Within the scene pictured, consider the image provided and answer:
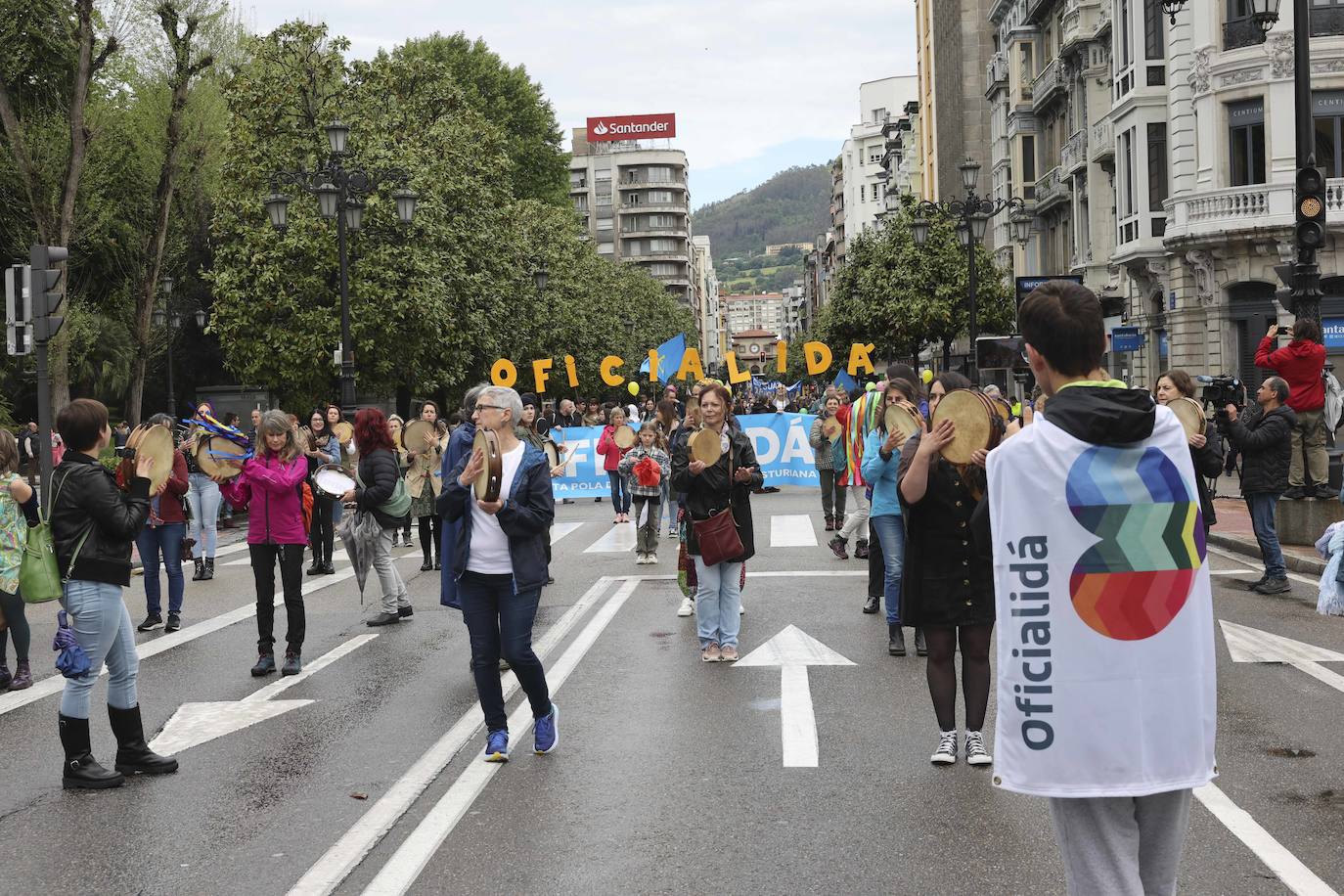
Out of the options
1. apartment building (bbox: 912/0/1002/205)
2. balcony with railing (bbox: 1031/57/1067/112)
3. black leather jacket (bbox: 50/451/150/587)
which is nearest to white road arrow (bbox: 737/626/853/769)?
black leather jacket (bbox: 50/451/150/587)

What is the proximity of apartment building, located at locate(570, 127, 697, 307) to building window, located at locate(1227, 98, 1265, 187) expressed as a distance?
120 m

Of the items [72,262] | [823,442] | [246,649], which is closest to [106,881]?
[246,649]

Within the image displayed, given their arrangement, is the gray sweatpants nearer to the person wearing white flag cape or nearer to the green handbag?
the person wearing white flag cape

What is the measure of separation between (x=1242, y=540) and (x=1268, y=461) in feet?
12.8

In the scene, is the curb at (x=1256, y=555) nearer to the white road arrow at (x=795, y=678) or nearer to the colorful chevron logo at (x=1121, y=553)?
the white road arrow at (x=795, y=678)

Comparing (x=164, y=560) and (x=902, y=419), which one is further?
(x=164, y=560)

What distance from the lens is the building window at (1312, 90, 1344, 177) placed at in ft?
98.6

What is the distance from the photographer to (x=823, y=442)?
17.9 meters

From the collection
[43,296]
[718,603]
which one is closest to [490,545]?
[718,603]

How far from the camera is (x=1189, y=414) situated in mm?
10188

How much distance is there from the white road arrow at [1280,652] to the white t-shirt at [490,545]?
16.4 ft

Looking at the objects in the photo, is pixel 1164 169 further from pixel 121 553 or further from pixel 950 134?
pixel 950 134

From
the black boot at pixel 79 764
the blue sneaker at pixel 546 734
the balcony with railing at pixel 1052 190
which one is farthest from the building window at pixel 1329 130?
the black boot at pixel 79 764

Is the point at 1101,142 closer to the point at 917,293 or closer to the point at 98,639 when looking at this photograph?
the point at 917,293
